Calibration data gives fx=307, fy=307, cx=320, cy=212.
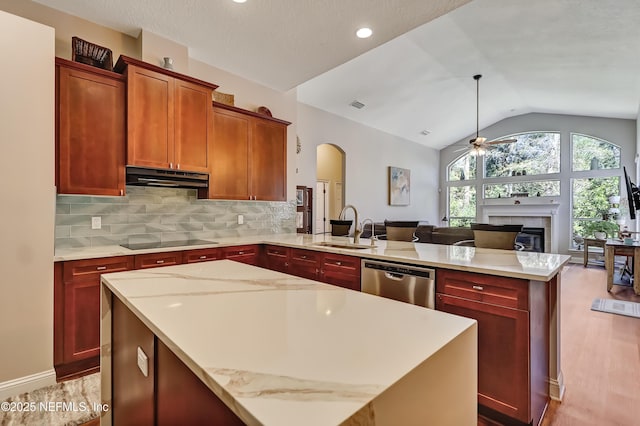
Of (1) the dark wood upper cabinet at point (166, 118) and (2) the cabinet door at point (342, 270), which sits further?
(1) the dark wood upper cabinet at point (166, 118)

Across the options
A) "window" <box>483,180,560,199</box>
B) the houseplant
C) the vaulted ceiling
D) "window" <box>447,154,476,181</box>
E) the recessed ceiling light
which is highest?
the vaulted ceiling

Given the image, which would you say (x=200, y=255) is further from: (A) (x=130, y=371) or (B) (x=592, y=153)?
(B) (x=592, y=153)

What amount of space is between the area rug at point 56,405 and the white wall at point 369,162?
10.7ft

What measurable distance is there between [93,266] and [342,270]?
1.94 m

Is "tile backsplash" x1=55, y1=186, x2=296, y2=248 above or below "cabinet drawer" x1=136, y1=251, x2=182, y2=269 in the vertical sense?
above

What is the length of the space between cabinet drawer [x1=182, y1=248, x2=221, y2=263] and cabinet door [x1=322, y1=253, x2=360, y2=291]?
1.13 m

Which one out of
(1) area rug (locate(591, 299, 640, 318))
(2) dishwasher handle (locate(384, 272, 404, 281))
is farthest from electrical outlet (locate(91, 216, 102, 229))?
(1) area rug (locate(591, 299, 640, 318))

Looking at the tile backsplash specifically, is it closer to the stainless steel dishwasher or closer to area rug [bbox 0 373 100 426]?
area rug [bbox 0 373 100 426]

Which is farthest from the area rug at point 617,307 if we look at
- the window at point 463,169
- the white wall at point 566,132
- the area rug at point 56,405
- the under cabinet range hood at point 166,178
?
the window at point 463,169

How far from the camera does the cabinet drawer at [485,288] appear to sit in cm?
165

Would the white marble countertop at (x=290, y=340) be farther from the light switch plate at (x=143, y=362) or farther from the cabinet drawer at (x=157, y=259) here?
the cabinet drawer at (x=157, y=259)

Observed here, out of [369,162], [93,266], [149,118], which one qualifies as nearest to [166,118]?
[149,118]

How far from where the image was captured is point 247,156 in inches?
147

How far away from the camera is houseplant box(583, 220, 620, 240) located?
23.3ft
